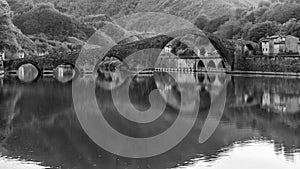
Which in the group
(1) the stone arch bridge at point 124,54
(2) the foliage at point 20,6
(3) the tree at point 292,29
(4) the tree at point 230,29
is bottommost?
(1) the stone arch bridge at point 124,54

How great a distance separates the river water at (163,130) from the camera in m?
11.3

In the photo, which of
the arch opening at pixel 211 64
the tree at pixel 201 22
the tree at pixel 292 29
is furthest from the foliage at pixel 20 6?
the tree at pixel 292 29

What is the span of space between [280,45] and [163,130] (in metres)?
37.3

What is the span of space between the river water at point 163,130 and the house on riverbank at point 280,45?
2584 cm

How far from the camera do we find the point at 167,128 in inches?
607

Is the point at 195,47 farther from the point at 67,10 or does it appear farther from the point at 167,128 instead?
the point at 167,128

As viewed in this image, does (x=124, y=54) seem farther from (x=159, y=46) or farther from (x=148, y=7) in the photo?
(x=148, y=7)

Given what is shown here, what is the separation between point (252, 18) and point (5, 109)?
6921cm

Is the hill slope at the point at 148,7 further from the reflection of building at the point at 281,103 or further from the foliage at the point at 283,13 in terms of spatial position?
the reflection of building at the point at 281,103

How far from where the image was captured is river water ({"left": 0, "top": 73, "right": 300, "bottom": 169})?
11273 mm

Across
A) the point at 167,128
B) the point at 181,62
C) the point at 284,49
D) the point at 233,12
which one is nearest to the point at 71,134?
the point at 167,128

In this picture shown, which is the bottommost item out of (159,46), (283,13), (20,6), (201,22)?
(159,46)

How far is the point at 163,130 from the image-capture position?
594 inches

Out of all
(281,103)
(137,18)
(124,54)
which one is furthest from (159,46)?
(137,18)
